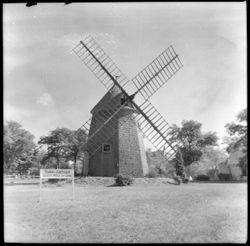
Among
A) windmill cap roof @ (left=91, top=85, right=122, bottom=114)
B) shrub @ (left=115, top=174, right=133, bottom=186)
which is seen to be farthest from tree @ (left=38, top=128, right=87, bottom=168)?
shrub @ (left=115, top=174, right=133, bottom=186)

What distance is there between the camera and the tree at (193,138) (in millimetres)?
43281

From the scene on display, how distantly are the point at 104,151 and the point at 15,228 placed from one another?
Answer: 15.3m

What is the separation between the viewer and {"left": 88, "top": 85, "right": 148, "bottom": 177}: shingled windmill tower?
2181 centimetres

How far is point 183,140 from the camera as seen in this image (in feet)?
145

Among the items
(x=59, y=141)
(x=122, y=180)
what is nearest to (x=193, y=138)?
(x=59, y=141)

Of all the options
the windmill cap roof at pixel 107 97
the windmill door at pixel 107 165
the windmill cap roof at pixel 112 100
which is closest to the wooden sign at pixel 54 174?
the windmill door at pixel 107 165

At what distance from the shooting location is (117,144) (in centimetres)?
2206

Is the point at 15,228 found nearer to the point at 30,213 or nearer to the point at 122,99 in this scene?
the point at 30,213

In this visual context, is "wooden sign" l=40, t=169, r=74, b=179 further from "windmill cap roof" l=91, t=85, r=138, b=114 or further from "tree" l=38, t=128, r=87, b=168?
"tree" l=38, t=128, r=87, b=168

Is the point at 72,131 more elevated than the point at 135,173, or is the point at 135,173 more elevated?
the point at 72,131

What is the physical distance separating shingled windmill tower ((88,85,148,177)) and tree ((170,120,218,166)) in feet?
71.4

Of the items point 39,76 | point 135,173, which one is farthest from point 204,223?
point 135,173

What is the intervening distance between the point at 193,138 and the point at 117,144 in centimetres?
2428

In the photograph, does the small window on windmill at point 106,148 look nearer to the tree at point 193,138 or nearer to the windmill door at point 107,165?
the windmill door at point 107,165
